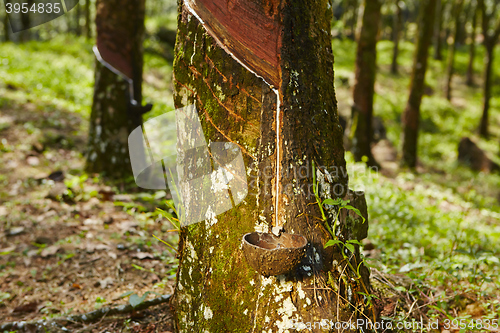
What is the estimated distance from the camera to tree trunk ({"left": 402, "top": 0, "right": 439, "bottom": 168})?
8266mm

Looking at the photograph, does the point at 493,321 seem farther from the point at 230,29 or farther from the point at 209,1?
the point at 209,1

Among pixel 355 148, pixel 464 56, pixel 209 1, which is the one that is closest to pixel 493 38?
pixel 355 148

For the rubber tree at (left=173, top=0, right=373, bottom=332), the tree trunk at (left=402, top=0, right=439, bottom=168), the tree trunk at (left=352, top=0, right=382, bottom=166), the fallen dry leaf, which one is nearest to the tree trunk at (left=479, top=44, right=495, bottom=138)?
the tree trunk at (left=402, top=0, right=439, bottom=168)

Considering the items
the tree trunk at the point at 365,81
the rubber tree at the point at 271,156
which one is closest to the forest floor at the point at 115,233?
the rubber tree at the point at 271,156

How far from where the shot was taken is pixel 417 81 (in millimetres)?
8500

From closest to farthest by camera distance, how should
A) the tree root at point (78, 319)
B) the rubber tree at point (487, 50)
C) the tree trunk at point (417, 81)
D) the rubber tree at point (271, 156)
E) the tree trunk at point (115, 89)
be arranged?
the rubber tree at point (271, 156)
the tree root at point (78, 319)
the tree trunk at point (115, 89)
the tree trunk at point (417, 81)
the rubber tree at point (487, 50)

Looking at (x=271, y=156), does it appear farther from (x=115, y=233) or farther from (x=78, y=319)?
(x=115, y=233)

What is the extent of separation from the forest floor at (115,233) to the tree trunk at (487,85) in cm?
459

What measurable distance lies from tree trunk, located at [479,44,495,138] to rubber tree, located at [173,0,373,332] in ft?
41.3

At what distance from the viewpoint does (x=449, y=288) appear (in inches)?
97.0

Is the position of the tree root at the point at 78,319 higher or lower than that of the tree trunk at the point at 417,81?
lower

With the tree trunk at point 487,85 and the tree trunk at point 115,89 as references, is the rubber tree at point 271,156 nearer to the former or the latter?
the tree trunk at point 115,89

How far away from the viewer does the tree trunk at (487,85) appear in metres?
11.5

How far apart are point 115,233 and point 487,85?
13.7 metres
